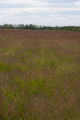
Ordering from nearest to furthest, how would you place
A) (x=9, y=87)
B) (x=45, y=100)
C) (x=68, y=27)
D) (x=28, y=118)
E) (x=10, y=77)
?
1. (x=28, y=118)
2. (x=45, y=100)
3. (x=9, y=87)
4. (x=10, y=77)
5. (x=68, y=27)

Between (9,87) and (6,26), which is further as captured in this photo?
(6,26)

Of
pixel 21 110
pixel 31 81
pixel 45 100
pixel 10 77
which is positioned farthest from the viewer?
pixel 10 77

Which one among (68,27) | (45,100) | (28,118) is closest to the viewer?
(28,118)

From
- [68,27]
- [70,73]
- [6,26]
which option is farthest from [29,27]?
[70,73]

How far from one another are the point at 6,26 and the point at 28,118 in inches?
1932

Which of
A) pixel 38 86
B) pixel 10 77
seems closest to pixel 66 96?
pixel 38 86

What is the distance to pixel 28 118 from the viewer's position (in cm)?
265

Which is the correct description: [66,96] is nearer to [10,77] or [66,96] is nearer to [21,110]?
[21,110]

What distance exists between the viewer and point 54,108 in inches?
112

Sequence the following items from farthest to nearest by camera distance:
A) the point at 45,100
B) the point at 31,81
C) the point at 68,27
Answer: the point at 68,27 < the point at 31,81 < the point at 45,100

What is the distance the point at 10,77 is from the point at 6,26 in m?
47.3

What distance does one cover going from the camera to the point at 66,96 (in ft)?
10.8

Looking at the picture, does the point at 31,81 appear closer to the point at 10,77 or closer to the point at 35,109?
the point at 10,77

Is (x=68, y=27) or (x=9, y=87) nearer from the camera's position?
(x=9, y=87)
